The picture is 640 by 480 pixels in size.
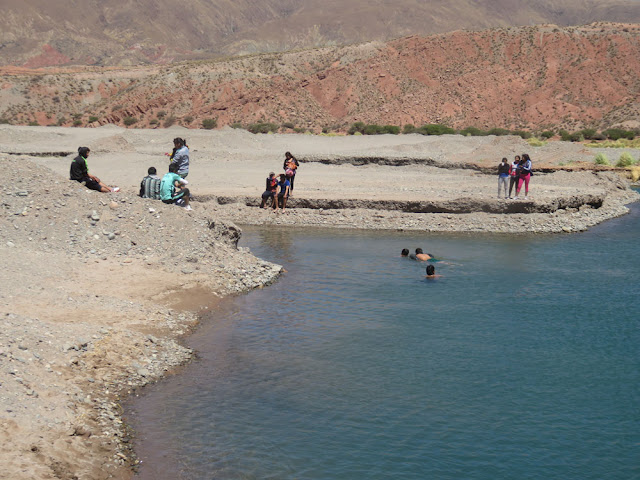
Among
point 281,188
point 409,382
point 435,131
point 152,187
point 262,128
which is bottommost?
point 409,382

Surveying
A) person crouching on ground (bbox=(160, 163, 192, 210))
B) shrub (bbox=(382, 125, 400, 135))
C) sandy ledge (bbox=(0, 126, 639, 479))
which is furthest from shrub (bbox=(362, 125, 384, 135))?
person crouching on ground (bbox=(160, 163, 192, 210))

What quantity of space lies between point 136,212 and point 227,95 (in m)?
68.4

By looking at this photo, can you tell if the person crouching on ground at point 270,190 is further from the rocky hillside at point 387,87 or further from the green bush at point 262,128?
the rocky hillside at point 387,87

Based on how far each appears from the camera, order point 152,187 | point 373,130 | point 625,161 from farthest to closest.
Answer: point 373,130 < point 625,161 < point 152,187

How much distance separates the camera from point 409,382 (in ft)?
39.4

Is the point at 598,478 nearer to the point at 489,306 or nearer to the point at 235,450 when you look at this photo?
the point at 235,450

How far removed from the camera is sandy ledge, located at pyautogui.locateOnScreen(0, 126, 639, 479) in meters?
9.44

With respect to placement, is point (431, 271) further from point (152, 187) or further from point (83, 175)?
point (83, 175)

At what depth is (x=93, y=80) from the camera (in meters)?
95.9

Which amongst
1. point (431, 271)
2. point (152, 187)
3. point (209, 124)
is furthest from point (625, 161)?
point (209, 124)

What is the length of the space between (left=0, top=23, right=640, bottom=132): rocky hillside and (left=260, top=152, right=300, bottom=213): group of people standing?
47.4m

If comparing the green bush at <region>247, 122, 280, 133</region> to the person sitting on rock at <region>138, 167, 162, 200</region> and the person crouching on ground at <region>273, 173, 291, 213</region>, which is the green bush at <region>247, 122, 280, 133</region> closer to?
the person crouching on ground at <region>273, 173, 291, 213</region>

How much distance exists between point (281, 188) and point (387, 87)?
214 feet

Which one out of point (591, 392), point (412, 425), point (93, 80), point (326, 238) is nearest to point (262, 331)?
point (412, 425)
